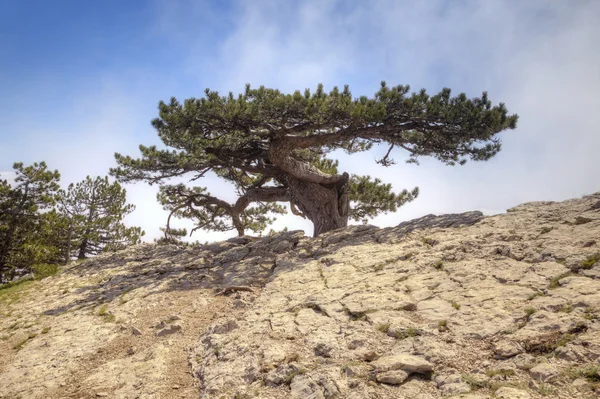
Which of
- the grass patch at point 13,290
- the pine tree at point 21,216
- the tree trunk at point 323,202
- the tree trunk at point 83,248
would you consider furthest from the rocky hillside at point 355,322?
the tree trunk at point 83,248

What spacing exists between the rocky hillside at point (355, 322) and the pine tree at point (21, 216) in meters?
10.0

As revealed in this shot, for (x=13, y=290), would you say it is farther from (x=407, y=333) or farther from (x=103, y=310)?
(x=407, y=333)

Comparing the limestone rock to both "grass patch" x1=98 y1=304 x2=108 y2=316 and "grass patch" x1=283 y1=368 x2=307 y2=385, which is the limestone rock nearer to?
"grass patch" x1=283 y1=368 x2=307 y2=385

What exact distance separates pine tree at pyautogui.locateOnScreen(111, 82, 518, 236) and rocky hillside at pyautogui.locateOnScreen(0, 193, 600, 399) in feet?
11.6

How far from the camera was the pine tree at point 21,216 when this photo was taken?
2008 cm

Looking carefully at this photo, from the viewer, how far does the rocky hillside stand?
15.9ft

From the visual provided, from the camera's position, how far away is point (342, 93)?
12.5 m

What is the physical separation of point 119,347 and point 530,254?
9.50 m

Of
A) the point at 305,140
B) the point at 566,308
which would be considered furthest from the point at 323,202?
the point at 566,308

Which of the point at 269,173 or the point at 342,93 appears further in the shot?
the point at 269,173

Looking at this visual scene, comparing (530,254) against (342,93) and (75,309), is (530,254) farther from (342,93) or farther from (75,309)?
(75,309)

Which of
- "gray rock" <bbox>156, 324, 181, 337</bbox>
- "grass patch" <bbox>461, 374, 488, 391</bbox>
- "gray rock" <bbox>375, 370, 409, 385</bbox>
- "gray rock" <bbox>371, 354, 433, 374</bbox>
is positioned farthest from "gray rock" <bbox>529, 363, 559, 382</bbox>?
"gray rock" <bbox>156, 324, 181, 337</bbox>

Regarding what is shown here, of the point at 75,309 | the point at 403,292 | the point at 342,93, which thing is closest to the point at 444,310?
the point at 403,292

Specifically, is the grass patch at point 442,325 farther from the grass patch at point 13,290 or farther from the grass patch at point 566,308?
the grass patch at point 13,290
